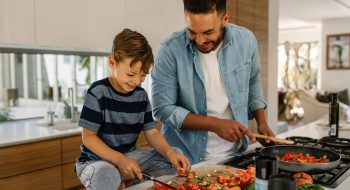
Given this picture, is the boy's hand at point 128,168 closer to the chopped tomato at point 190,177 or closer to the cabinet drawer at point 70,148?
the chopped tomato at point 190,177

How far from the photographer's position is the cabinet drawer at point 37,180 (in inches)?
92.1

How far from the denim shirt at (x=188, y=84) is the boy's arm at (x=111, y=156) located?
1.18 feet

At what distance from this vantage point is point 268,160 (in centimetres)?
75

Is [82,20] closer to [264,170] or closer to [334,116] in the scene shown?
[334,116]

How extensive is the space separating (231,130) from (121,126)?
1.41 ft

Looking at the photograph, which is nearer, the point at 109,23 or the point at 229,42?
the point at 229,42

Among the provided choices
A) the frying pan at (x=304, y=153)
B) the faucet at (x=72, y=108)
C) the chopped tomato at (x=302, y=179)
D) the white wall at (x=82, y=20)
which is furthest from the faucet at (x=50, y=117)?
the chopped tomato at (x=302, y=179)

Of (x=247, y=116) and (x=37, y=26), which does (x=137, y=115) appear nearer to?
(x=247, y=116)

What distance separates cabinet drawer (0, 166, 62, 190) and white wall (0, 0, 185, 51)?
3.01 ft

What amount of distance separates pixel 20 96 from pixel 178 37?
2.16m

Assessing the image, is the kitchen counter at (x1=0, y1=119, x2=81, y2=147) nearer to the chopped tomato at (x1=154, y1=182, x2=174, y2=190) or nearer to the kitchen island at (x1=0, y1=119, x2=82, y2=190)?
the kitchen island at (x1=0, y1=119, x2=82, y2=190)

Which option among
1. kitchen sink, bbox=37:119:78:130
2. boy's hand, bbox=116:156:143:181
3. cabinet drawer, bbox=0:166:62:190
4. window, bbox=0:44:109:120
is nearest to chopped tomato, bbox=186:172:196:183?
boy's hand, bbox=116:156:143:181

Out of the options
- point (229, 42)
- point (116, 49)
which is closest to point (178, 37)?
point (229, 42)

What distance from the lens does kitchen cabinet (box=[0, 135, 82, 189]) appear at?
2.31 m
